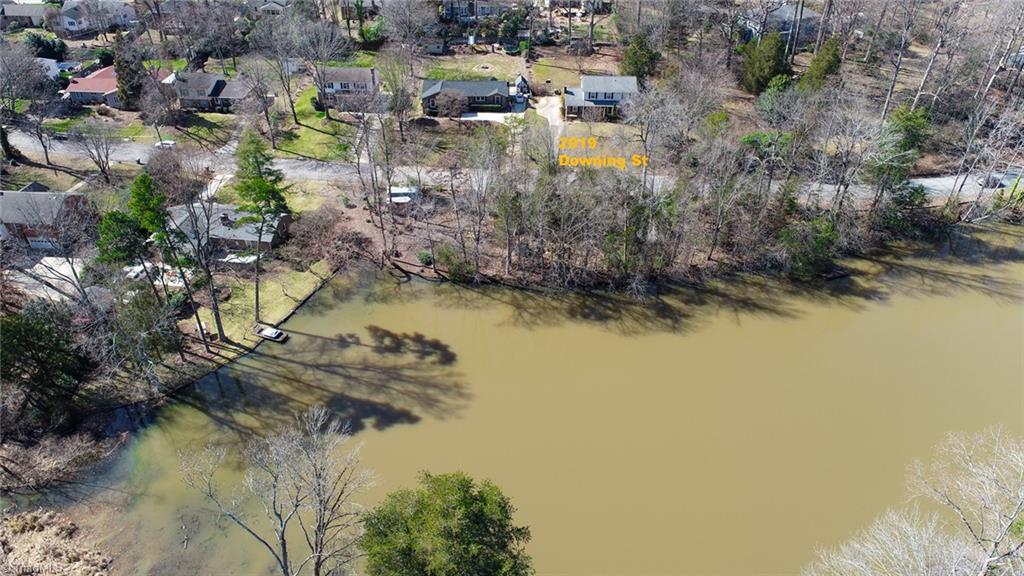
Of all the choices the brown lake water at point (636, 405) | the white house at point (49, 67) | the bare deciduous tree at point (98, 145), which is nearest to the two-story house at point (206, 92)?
the bare deciduous tree at point (98, 145)

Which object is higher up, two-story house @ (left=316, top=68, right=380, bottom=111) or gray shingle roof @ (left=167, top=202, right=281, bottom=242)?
two-story house @ (left=316, top=68, right=380, bottom=111)

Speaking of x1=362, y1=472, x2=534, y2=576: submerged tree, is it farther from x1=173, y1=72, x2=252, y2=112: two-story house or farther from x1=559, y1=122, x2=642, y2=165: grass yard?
x1=173, y1=72, x2=252, y2=112: two-story house

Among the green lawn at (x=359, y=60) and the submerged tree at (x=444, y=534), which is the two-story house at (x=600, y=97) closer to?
the green lawn at (x=359, y=60)

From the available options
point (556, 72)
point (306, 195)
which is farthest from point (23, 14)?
point (556, 72)

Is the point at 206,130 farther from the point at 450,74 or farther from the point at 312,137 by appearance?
the point at 450,74

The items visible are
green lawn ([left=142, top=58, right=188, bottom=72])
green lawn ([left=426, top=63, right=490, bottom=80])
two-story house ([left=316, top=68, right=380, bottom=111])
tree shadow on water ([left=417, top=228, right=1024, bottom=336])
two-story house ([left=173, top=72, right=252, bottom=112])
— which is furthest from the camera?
green lawn ([left=142, top=58, right=188, bottom=72])

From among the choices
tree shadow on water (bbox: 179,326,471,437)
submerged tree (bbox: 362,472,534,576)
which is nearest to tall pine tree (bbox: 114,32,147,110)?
tree shadow on water (bbox: 179,326,471,437)

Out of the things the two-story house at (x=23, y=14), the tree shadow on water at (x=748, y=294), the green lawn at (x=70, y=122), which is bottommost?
the tree shadow on water at (x=748, y=294)
